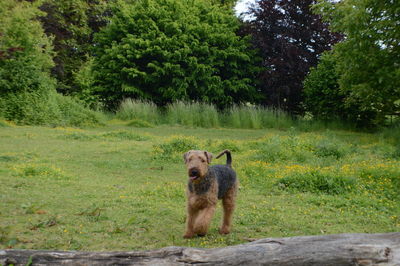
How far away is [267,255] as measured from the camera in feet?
8.30

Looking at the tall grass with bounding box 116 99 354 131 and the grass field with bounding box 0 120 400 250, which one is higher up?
the tall grass with bounding box 116 99 354 131

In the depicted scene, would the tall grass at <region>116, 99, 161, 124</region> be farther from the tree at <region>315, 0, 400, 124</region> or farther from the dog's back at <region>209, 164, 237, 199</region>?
the dog's back at <region>209, 164, 237, 199</region>

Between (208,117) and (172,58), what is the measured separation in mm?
4315

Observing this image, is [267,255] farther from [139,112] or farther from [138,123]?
[139,112]

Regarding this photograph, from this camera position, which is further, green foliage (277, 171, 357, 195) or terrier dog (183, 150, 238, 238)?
green foliage (277, 171, 357, 195)

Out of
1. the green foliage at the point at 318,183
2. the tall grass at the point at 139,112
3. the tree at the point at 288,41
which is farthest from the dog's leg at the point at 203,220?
the tree at the point at 288,41

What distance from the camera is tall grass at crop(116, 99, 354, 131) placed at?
62.5 feet

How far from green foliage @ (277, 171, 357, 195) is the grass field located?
17 millimetres

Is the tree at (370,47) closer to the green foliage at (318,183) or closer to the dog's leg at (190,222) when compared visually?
the green foliage at (318,183)

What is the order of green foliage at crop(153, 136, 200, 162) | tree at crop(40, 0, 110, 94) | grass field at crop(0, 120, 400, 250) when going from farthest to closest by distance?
tree at crop(40, 0, 110, 94) < green foliage at crop(153, 136, 200, 162) < grass field at crop(0, 120, 400, 250)

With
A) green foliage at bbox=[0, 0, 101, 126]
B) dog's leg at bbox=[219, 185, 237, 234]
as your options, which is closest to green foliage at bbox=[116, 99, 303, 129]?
green foliage at bbox=[0, 0, 101, 126]

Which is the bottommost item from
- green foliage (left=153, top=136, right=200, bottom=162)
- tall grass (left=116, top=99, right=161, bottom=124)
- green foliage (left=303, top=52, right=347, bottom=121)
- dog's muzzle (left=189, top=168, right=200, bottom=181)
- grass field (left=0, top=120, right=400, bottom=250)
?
grass field (left=0, top=120, right=400, bottom=250)

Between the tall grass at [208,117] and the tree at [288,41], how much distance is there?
1810 mm

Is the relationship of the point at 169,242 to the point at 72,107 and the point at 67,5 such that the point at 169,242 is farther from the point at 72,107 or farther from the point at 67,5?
the point at 67,5
